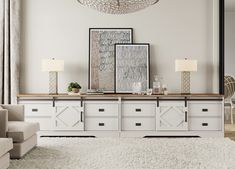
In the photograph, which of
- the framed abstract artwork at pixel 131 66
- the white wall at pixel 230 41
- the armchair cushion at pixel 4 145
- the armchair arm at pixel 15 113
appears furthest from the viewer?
the white wall at pixel 230 41

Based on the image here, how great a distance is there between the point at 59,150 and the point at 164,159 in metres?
1.29

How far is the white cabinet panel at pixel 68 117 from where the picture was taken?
5777 mm

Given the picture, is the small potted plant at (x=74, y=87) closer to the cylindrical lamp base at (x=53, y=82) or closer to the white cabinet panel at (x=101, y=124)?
the cylindrical lamp base at (x=53, y=82)

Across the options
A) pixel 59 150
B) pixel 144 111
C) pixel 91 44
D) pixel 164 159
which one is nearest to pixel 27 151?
pixel 59 150

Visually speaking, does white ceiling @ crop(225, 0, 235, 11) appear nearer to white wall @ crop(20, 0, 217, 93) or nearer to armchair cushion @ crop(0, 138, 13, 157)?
white wall @ crop(20, 0, 217, 93)

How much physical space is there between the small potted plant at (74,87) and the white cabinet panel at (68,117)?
9.1 inches

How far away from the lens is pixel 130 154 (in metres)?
4.41

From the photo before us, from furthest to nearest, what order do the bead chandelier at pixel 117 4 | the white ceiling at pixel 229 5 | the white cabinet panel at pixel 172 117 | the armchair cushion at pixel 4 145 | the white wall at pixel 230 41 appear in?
the white wall at pixel 230 41 < the white ceiling at pixel 229 5 < the white cabinet panel at pixel 172 117 < the bead chandelier at pixel 117 4 < the armchair cushion at pixel 4 145

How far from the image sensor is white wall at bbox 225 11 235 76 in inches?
279

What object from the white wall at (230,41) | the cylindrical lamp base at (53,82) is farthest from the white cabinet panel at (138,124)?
the white wall at (230,41)

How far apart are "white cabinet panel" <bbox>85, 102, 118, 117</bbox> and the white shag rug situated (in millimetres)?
445

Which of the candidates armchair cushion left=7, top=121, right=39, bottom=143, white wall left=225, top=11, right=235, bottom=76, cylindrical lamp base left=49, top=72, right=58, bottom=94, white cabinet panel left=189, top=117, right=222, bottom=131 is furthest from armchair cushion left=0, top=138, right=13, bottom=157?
white wall left=225, top=11, right=235, bottom=76

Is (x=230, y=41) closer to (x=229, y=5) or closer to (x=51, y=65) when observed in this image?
(x=229, y=5)

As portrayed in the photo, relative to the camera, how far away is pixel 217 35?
20.4 feet
